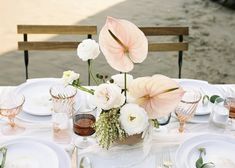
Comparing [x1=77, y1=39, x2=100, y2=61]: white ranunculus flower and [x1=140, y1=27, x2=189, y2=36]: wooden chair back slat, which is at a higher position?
[x1=140, y1=27, x2=189, y2=36]: wooden chair back slat

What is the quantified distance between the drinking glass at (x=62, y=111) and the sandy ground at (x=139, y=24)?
1.80 metres

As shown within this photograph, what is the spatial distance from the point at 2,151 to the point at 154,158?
491 mm

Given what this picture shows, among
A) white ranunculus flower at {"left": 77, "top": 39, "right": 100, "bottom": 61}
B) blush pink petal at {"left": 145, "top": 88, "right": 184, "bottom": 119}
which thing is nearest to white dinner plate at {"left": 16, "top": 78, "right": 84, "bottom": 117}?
white ranunculus flower at {"left": 77, "top": 39, "right": 100, "bottom": 61}

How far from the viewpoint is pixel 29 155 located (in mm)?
1333

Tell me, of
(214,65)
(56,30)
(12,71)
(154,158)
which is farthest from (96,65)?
(154,158)

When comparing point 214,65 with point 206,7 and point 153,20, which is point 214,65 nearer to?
point 153,20

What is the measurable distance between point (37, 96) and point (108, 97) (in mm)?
535

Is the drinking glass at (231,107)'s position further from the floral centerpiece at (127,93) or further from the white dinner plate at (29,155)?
the white dinner plate at (29,155)

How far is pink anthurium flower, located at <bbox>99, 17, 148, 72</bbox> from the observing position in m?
1.19

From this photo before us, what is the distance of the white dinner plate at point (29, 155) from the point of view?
1.29 metres

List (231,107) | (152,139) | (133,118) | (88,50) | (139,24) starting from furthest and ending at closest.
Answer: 1. (139,24)
2. (231,107)
3. (152,139)
4. (88,50)
5. (133,118)

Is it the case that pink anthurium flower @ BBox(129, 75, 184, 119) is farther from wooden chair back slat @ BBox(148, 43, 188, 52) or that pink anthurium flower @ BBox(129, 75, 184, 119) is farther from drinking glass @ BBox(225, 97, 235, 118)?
wooden chair back slat @ BBox(148, 43, 188, 52)

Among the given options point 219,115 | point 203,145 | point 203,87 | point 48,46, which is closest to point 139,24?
point 48,46

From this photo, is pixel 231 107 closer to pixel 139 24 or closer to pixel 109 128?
pixel 109 128
